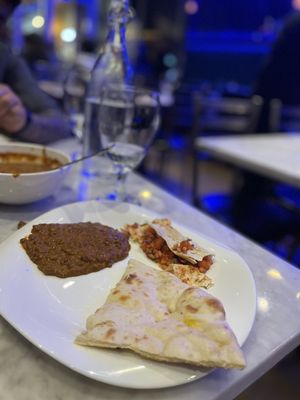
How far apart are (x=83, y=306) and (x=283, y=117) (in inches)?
94.4

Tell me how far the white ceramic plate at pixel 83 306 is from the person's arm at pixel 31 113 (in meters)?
0.54

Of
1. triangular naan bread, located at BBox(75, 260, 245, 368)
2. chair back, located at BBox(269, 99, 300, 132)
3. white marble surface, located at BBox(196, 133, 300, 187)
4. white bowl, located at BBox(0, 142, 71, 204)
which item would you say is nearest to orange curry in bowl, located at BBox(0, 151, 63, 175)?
white bowl, located at BBox(0, 142, 71, 204)

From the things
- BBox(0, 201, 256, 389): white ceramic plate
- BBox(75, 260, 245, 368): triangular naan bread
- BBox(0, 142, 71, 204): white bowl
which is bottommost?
BBox(0, 201, 256, 389): white ceramic plate

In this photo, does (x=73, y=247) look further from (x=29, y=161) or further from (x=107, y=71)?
(x=107, y=71)

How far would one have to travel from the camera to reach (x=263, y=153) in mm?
1559

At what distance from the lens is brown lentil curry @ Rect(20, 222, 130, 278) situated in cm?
55

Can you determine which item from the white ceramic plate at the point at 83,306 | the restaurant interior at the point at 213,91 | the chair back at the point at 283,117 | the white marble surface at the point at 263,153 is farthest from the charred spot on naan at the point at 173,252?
the chair back at the point at 283,117

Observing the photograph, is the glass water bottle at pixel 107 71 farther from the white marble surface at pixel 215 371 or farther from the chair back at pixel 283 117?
the chair back at pixel 283 117

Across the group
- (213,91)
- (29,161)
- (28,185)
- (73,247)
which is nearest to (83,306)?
(73,247)

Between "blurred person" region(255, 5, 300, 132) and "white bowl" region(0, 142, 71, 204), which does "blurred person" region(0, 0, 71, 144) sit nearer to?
"white bowl" region(0, 142, 71, 204)

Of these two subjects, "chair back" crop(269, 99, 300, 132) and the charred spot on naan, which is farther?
"chair back" crop(269, 99, 300, 132)

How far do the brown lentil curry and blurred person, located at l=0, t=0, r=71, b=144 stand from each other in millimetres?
529

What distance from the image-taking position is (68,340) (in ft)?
1.40

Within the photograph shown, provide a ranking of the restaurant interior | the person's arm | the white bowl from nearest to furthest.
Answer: the white bowl → the person's arm → the restaurant interior
